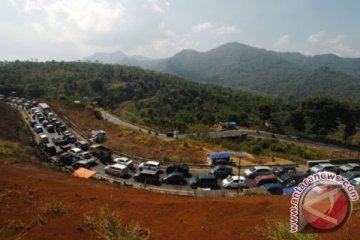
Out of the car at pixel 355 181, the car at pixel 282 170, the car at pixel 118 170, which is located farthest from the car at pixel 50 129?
the car at pixel 355 181

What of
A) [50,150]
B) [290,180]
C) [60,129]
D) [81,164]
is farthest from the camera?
[60,129]

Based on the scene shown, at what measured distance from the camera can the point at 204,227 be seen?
410 inches

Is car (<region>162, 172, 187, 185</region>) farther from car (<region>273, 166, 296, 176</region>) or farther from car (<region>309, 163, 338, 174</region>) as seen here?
car (<region>309, 163, 338, 174</region>)

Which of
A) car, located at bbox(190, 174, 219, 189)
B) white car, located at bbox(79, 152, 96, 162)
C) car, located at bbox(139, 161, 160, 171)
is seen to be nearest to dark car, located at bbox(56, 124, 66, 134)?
white car, located at bbox(79, 152, 96, 162)

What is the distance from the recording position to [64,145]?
45.9 metres

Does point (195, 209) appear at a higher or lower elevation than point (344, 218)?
lower

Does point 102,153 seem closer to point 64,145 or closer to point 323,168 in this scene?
point 64,145

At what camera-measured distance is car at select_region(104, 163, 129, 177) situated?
108 feet

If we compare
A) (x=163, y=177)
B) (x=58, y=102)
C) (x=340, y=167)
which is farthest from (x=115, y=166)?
(x=58, y=102)

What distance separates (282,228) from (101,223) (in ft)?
17.9

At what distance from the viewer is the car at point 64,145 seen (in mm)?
44544

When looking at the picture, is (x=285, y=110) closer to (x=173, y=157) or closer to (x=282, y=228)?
(x=173, y=157)

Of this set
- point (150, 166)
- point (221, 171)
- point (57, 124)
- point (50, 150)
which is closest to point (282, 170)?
point (221, 171)

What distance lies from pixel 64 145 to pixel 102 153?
31.8 feet
